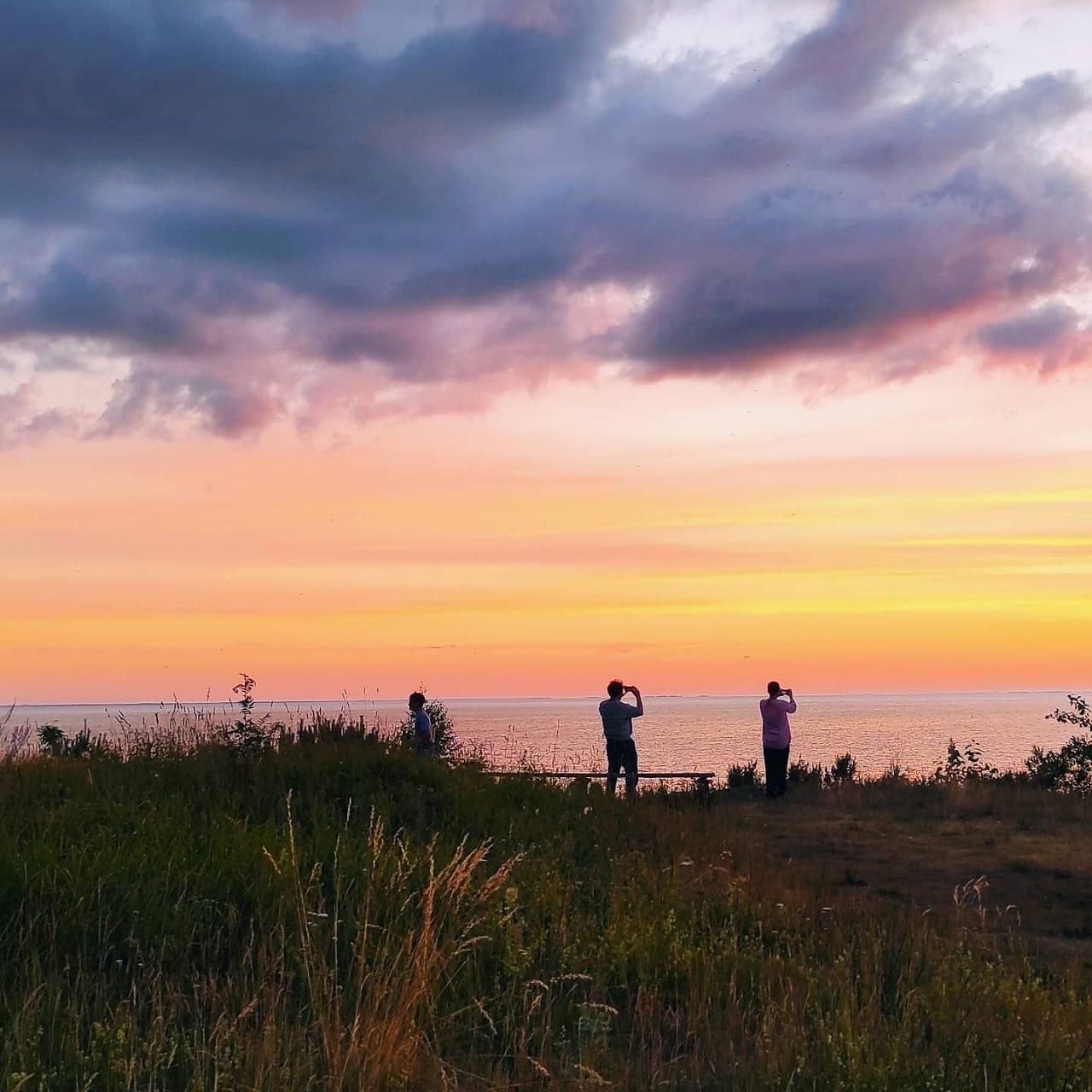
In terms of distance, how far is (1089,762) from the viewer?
75.4ft

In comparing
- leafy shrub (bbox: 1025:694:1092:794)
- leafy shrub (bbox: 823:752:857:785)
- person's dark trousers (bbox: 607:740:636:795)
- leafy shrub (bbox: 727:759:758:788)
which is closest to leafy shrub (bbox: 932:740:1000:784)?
leafy shrub (bbox: 1025:694:1092:794)

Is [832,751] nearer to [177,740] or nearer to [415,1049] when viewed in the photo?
[177,740]

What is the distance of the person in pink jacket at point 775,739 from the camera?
2033cm

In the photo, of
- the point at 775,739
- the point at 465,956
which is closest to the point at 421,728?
the point at 775,739

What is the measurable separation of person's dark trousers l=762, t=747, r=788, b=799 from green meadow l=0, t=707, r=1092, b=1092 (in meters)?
8.01

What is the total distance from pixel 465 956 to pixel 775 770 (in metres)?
14.4

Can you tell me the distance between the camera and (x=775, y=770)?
811 inches

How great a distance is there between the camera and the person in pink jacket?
66.7 ft

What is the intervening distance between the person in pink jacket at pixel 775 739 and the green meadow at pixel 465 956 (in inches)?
308

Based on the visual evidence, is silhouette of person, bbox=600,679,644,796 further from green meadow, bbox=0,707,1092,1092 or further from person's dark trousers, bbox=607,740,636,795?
green meadow, bbox=0,707,1092,1092

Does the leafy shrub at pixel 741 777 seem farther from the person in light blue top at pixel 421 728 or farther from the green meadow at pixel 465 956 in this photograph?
the green meadow at pixel 465 956

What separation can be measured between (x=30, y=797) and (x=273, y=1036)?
6.44 m

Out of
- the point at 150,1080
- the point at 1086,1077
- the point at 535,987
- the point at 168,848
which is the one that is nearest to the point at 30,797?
the point at 168,848

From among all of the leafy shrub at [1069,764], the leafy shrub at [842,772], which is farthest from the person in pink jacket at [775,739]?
the leafy shrub at [1069,764]
